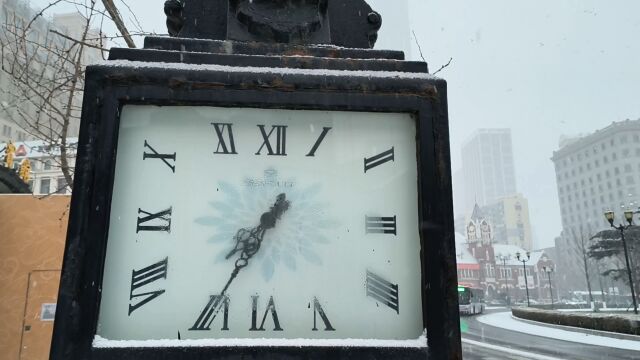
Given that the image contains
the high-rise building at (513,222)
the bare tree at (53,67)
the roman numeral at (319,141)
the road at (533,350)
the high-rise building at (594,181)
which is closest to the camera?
the roman numeral at (319,141)

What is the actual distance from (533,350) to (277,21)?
15765 mm

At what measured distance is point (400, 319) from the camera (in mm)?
1102

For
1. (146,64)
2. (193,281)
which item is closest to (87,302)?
(193,281)

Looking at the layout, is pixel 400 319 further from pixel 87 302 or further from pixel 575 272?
pixel 575 272

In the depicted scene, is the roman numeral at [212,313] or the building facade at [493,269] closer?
the roman numeral at [212,313]

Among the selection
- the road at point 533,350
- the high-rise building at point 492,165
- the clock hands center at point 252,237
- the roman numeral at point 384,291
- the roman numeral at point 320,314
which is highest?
the high-rise building at point 492,165

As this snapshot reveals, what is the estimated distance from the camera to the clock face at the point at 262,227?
1086mm

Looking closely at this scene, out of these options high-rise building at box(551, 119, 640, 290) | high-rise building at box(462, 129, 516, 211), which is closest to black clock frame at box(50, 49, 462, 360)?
high-rise building at box(551, 119, 640, 290)

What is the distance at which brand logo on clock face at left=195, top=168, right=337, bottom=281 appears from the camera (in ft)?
3.70

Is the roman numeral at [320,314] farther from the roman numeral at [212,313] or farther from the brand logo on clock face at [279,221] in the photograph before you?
the roman numeral at [212,313]

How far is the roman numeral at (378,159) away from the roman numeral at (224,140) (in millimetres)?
347

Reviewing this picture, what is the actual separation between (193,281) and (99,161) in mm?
362

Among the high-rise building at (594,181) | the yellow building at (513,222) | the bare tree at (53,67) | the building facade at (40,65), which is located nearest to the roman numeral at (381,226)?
the building facade at (40,65)

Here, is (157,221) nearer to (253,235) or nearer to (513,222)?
(253,235)
